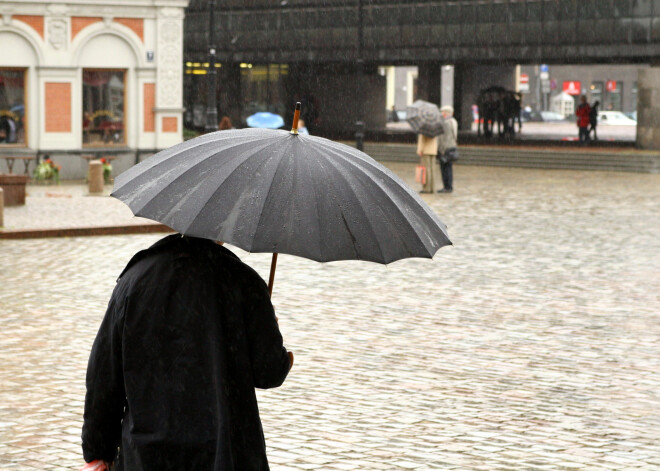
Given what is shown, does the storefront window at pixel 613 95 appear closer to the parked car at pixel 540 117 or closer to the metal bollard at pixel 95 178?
the parked car at pixel 540 117

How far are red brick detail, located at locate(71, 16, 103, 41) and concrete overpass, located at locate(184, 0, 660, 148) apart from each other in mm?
8172

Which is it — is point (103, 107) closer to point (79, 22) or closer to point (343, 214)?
point (79, 22)

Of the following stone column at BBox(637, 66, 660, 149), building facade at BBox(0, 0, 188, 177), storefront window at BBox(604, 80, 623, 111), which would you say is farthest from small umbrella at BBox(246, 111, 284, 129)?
storefront window at BBox(604, 80, 623, 111)

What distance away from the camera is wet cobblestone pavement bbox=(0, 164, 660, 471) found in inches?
247

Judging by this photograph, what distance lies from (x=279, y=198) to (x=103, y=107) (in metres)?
25.9

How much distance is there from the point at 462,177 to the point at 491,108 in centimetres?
1859

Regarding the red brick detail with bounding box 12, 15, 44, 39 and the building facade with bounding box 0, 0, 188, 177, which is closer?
the red brick detail with bounding box 12, 15, 44, 39

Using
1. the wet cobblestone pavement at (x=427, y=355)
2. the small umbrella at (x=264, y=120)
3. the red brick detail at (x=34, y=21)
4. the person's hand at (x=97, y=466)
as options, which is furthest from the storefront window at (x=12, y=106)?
the person's hand at (x=97, y=466)

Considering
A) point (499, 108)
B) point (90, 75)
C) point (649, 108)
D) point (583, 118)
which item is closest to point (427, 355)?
point (90, 75)

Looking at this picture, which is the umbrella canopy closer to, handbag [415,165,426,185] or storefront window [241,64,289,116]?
handbag [415,165,426,185]

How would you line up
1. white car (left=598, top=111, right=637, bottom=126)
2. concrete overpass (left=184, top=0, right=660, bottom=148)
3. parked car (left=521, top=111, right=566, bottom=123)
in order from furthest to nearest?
parked car (left=521, top=111, right=566, bottom=123) → white car (left=598, top=111, right=637, bottom=126) → concrete overpass (left=184, top=0, right=660, bottom=148)

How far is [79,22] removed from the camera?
2809 centimetres

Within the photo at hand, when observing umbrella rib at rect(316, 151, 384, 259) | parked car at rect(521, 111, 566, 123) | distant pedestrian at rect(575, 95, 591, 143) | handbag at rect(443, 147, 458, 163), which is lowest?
handbag at rect(443, 147, 458, 163)

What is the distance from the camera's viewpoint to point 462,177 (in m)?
31.2
